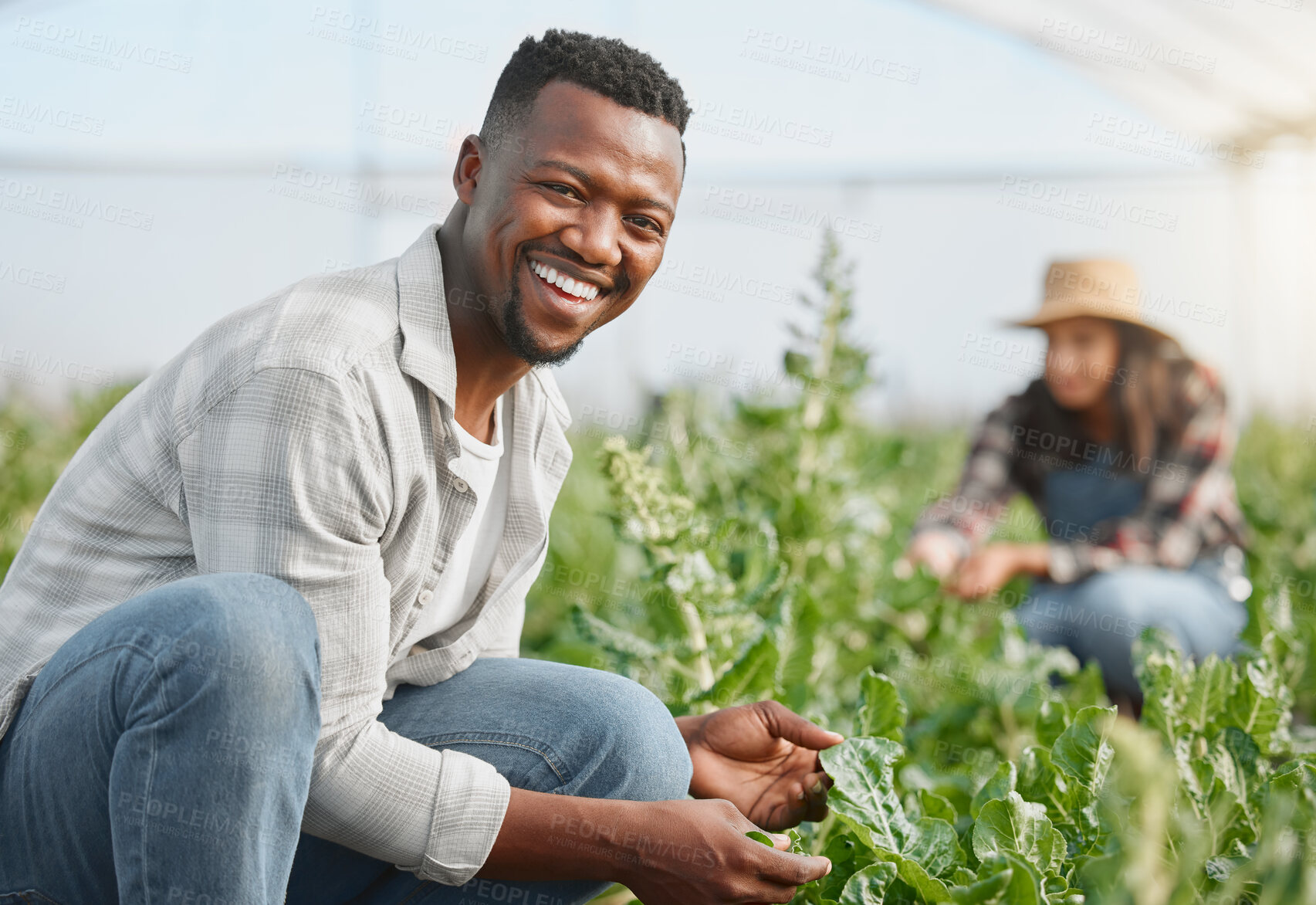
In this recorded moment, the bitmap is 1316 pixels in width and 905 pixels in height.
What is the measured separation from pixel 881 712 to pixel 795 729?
0.20 meters

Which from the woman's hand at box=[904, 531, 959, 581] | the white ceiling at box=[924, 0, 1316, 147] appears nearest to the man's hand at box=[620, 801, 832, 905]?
the woman's hand at box=[904, 531, 959, 581]

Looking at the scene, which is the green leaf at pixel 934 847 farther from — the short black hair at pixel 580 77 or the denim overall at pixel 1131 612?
the denim overall at pixel 1131 612

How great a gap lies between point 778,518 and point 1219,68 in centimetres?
537

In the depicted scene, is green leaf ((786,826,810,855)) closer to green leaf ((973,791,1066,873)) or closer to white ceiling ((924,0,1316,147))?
green leaf ((973,791,1066,873))

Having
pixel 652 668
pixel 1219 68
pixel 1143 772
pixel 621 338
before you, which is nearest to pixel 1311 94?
pixel 1219 68

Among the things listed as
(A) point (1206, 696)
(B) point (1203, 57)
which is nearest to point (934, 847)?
(A) point (1206, 696)

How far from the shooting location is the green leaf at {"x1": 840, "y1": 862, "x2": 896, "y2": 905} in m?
1.32

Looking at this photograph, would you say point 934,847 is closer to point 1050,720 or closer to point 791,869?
point 791,869

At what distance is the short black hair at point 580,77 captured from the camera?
4.62 feet

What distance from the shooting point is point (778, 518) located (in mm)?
2693

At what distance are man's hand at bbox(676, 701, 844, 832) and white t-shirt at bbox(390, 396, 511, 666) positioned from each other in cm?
44

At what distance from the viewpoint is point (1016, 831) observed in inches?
53.0

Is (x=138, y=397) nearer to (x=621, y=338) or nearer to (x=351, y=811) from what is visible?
(x=351, y=811)
